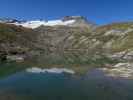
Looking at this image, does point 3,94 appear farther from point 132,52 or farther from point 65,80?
point 132,52

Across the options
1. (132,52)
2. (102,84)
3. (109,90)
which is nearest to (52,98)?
(109,90)

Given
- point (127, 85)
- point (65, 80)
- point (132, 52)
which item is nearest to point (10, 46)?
point (132, 52)

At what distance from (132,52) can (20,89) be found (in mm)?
108036

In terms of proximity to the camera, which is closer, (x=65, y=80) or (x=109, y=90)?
(x=109, y=90)

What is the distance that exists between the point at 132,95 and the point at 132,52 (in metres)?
106

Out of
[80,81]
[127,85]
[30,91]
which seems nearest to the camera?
[30,91]

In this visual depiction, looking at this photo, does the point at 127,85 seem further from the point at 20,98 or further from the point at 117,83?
the point at 20,98

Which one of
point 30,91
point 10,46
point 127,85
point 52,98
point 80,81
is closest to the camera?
point 52,98

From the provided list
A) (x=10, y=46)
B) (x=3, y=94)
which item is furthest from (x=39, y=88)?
(x=10, y=46)

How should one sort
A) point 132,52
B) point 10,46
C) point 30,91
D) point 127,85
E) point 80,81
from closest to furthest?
point 30,91, point 127,85, point 80,81, point 132,52, point 10,46

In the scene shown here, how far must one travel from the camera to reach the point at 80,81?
64250 millimetres

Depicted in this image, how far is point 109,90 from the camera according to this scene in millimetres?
53219

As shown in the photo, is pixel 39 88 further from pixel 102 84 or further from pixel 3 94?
pixel 102 84

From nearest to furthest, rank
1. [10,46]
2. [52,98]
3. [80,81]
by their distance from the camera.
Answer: [52,98] < [80,81] < [10,46]
